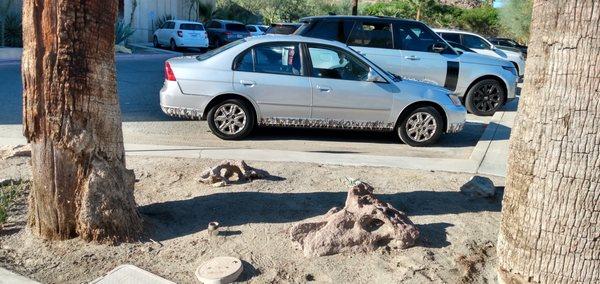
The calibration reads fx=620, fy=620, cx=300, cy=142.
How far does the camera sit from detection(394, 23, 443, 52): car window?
485 inches

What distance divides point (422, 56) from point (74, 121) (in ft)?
29.1

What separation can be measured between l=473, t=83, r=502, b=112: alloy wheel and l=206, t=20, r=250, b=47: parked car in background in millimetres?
22929

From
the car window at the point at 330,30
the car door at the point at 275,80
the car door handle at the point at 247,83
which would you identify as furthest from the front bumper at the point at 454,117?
the car window at the point at 330,30

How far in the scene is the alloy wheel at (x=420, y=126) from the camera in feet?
31.0

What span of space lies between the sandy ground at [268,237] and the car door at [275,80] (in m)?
2.43

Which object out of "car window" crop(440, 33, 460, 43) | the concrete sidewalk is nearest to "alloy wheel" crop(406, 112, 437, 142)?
the concrete sidewalk

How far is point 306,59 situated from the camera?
9258 millimetres

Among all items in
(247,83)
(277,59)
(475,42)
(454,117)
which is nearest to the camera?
(247,83)

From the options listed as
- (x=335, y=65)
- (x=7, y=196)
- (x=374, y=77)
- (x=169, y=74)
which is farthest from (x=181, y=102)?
(x=7, y=196)

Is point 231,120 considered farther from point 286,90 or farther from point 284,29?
point 284,29

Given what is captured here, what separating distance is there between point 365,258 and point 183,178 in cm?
267

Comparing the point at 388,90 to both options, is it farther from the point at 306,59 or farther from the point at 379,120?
the point at 306,59

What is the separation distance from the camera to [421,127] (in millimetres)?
9492

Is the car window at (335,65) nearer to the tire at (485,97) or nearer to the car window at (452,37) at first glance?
the tire at (485,97)
